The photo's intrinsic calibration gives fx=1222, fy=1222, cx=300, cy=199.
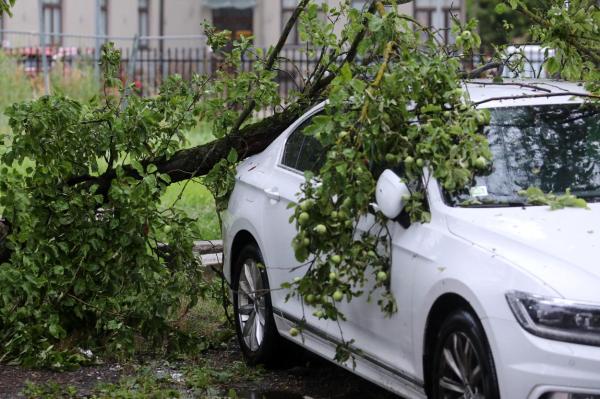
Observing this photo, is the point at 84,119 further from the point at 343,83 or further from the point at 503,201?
the point at 503,201

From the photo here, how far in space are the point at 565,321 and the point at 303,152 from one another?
2.64m

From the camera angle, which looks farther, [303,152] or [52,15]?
[52,15]

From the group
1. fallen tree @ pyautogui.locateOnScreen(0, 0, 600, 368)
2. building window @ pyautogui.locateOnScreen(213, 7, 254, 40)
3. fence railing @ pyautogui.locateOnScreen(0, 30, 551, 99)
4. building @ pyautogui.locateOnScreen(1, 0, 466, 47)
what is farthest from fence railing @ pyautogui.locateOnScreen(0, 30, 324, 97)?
fallen tree @ pyautogui.locateOnScreen(0, 0, 600, 368)

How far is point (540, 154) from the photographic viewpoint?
5.67 m

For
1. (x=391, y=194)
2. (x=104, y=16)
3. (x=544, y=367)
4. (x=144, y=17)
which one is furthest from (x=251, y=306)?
(x=144, y=17)

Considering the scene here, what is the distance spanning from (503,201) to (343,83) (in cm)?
95

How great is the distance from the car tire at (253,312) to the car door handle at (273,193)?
37 centimetres

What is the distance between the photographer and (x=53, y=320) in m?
7.20

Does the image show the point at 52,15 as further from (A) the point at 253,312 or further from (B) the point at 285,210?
(B) the point at 285,210

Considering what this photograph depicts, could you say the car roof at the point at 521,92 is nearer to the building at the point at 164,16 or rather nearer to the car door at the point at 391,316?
the car door at the point at 391,316

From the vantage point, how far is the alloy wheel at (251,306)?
7.11 m

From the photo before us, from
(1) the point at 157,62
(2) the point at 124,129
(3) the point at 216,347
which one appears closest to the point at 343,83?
(2) the point at 124,129

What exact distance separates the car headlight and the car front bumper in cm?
2

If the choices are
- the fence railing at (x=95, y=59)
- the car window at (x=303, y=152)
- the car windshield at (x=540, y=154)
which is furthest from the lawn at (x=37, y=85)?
the car windshield at (x=540, y=154)
